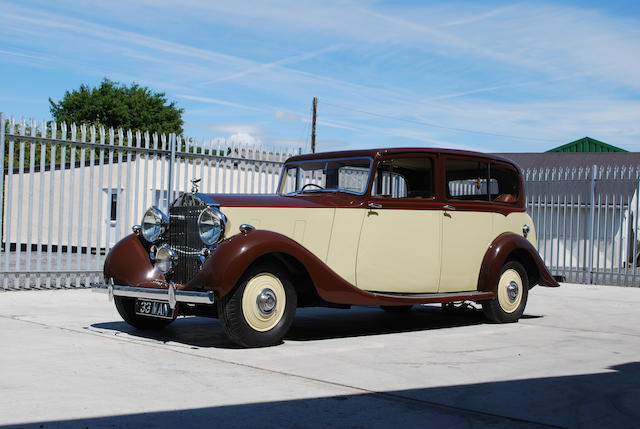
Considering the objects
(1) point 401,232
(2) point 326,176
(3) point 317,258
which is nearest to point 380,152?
(2) point 326,176

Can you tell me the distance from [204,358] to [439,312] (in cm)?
473

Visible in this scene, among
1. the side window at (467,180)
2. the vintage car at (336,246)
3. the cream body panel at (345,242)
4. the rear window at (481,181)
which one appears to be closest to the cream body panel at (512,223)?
the vintage car at (336,246)

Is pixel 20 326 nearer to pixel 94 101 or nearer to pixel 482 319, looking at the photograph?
pixel 482 319

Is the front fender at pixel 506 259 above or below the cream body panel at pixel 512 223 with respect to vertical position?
below

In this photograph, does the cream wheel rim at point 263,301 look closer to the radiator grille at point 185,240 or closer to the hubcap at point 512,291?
the radiator grille at point 185,240

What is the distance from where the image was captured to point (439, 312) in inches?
388

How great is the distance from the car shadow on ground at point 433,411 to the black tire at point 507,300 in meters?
3.30

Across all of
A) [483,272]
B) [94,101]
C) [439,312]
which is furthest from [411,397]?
[94,101]

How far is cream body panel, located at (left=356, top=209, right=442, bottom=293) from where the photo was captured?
23.6 feet

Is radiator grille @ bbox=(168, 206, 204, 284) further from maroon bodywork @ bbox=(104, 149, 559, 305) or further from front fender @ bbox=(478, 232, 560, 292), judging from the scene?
front fender @ bbox=(478, 232, 560, 292)

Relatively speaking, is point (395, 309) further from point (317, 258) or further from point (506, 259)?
point (317, 258)

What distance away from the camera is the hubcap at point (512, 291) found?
27.8 ft

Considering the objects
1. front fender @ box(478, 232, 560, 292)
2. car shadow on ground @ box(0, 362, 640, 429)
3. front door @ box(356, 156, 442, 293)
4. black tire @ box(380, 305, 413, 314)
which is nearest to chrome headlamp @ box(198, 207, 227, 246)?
front door @ box(356, 156, 442, 293)

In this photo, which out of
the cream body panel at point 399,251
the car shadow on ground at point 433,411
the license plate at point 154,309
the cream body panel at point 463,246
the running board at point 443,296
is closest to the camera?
the car shadow on ground at point 433,411
